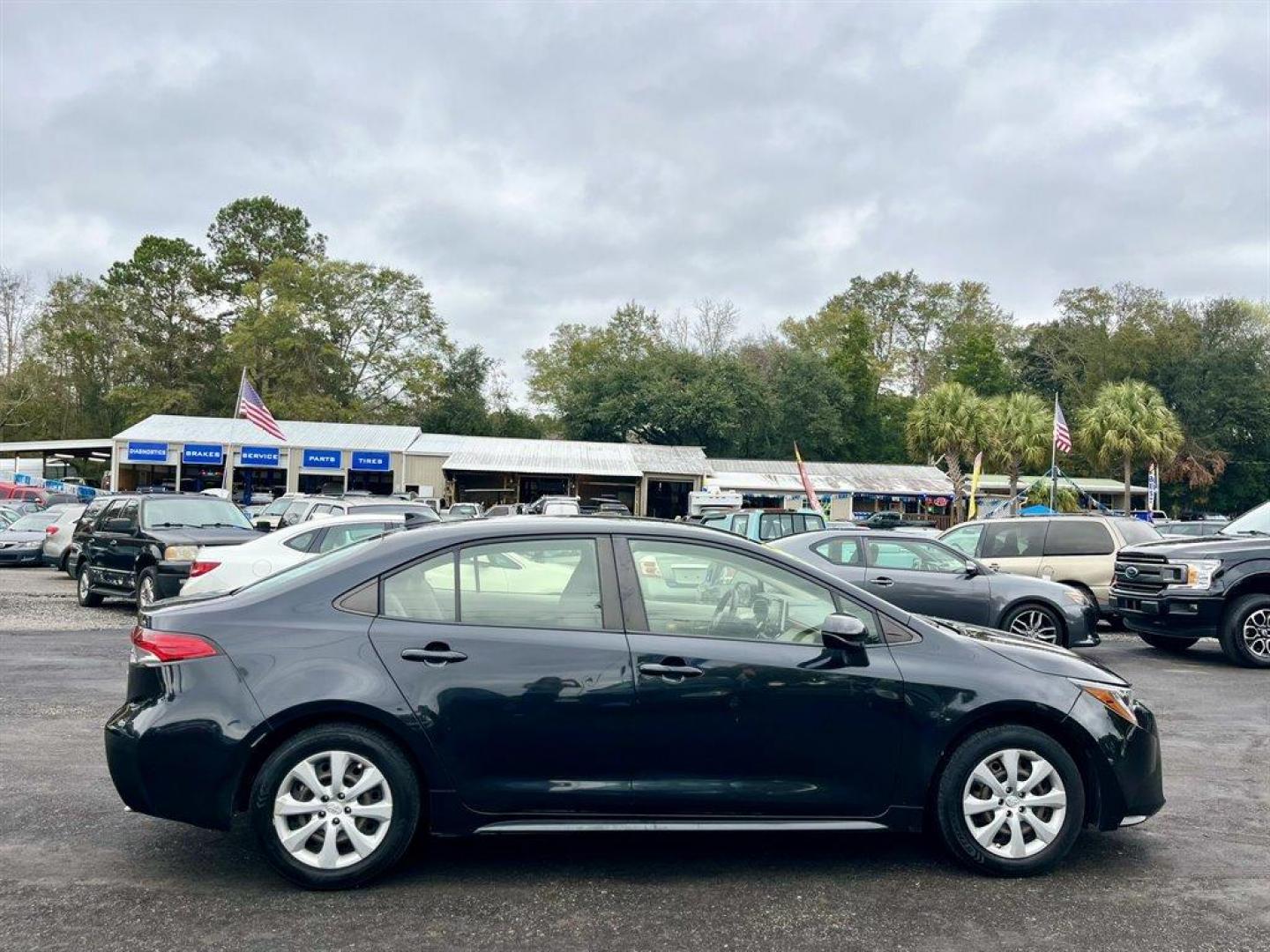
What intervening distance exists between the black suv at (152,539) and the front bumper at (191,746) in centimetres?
945

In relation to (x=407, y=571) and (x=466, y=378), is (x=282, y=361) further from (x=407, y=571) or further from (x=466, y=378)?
(x=407, y=571)

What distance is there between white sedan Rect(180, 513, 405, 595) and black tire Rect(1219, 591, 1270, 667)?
8.99m

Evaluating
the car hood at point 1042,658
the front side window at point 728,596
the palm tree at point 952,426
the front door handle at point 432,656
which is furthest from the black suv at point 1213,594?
the palm tree at point 952,426

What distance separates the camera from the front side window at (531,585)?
15.3 feet

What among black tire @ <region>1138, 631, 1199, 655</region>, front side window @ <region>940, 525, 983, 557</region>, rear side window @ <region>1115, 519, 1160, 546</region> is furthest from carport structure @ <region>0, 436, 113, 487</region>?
black tire @ <region>1138, 631, 1199, 655</region>

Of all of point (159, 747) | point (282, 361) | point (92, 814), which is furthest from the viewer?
point (282, 361)

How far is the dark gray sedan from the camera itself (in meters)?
11.7

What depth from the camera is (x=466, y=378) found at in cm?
6794

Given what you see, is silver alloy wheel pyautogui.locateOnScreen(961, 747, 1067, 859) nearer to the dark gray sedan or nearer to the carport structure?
the dark gray sedan

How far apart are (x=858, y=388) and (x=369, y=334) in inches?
1255

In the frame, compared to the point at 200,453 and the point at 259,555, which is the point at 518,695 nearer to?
the point at 259,555

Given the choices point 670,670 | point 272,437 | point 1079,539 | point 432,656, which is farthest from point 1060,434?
point 272,437

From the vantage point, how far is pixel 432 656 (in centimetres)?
449

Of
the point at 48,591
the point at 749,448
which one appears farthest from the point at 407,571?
the point at 749,448
